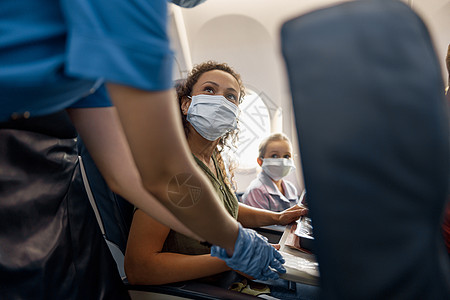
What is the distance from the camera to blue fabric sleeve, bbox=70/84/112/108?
0.73m

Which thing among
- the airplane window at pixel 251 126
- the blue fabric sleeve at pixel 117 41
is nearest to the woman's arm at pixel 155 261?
the blue fabric sleeve at pixel 117 41

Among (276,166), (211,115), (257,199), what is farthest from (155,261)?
(276,166)

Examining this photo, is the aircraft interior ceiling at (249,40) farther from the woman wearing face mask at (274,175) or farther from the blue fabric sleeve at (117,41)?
the blue fabric sleeve at (117,41)

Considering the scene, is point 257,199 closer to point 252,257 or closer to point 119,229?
point 119,229

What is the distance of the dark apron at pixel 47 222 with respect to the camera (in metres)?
0.67

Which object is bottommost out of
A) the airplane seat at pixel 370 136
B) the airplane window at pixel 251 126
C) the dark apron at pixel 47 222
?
the airplane window at pixel 251 126

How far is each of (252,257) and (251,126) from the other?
4.08 metres

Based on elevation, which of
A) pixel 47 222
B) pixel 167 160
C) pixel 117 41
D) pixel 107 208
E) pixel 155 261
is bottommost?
pixel 155 261

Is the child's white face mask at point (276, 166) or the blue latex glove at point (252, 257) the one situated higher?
the blue latex glove at point (252, 257)

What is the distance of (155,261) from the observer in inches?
40.0

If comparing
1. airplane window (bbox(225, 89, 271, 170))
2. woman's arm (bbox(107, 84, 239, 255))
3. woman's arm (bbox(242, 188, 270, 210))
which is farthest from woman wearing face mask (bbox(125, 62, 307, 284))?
airplane window (bbox(225, 89, 271, 170))

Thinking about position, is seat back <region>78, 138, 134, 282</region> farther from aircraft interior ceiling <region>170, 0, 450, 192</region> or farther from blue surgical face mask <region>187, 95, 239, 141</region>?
aircraft interior ceiling <region>170, 0, 450, 192</region>

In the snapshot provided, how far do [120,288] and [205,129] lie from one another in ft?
2.52

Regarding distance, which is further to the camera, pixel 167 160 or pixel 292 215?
pixel 292 215
